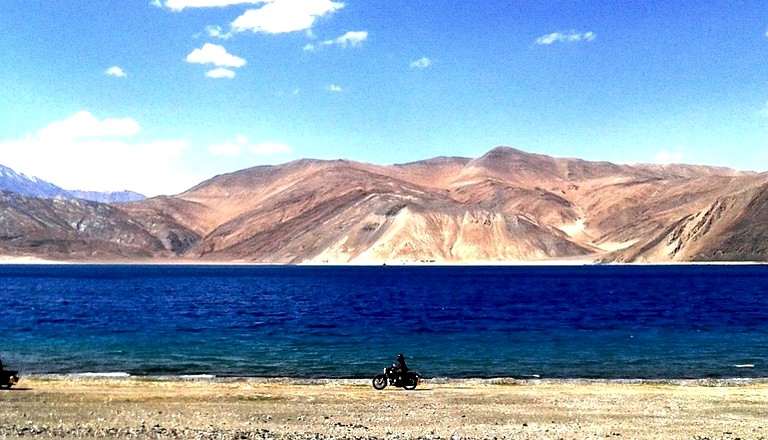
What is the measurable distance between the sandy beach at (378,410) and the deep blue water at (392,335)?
584 centimetres

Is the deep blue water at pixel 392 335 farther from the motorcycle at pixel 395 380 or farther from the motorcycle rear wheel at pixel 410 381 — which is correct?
the motorcycle rear wheel at pixel 410 381

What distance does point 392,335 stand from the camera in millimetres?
56969

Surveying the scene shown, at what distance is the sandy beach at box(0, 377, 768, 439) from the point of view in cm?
2233

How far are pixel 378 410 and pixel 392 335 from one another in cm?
3075

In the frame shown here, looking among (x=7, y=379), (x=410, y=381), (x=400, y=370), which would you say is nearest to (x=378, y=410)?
(x=400, y=370)

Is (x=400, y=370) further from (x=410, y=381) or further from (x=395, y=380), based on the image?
(x=410, y=381)

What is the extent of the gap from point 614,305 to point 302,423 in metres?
71.3

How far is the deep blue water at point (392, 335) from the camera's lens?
41.2 metres

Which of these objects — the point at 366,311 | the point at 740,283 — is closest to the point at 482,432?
the point at 366,311

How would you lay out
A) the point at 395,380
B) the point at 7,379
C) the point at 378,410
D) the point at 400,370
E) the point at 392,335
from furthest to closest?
the point at 392,335 → the point at 400,370 → the point at 395,380 → the point at 7,379 → the point at 378,410

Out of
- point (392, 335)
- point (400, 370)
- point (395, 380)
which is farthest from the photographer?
point (392, 335)

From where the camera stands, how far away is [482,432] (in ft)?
74.0

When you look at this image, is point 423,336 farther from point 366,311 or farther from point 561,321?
point 366,311

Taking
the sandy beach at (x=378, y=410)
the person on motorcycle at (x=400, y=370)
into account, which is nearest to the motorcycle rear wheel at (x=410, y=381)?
the person on motorcycle at (x=400, y=370)
